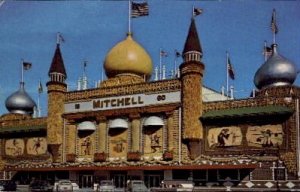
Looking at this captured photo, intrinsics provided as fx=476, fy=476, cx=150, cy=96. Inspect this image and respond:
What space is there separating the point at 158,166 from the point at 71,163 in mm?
10141

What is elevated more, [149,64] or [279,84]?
[149,64]

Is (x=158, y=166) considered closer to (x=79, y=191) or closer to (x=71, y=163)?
(x=79, y=191)

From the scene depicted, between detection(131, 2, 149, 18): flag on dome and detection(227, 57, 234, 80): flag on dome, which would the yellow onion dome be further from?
detection(227, 57, 234, 80): flag on dome

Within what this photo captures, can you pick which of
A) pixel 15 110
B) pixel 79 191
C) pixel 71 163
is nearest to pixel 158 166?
pixel 79 191

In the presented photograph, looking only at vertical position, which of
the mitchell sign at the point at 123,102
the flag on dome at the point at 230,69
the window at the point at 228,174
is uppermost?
the flag on dome at the point at 230,69

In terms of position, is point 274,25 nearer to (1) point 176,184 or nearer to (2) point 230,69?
(2) point 230,69

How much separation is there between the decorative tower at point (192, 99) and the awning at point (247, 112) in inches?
38.4

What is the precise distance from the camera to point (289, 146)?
119ft

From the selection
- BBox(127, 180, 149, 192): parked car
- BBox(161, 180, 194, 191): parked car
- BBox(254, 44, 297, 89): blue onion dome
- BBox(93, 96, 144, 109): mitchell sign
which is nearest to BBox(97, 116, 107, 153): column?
BBox(93, 96, 144, 109): mitchell sign

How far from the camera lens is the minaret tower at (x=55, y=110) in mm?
47812

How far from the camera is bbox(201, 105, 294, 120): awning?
1438 inches

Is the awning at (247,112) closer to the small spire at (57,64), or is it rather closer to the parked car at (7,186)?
the small spire at (57,64)

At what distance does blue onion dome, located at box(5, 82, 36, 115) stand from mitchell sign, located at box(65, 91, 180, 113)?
39.4ft

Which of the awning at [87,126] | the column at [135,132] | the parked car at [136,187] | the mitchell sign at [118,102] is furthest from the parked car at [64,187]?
the mitchell sign at [118,102]
